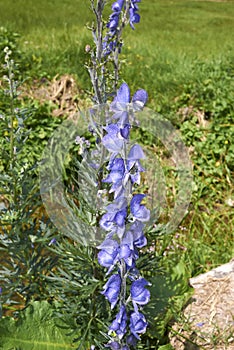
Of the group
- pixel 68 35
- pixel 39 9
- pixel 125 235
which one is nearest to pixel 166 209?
pixel 125 235

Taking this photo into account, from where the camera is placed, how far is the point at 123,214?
1547 millimetres

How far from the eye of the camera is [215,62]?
21.1 feet

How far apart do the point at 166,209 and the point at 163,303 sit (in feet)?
5.15

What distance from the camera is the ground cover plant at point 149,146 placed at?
7.73 feet

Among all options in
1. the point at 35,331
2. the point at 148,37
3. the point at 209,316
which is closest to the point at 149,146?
the point at 209,316

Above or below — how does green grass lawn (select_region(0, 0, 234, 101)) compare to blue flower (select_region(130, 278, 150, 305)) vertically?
below

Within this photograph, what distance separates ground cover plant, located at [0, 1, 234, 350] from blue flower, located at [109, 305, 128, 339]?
0.41 m

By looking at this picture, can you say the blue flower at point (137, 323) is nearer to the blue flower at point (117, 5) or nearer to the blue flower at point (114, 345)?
the blue flower at point (114, 345)

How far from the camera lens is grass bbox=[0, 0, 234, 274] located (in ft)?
13.3

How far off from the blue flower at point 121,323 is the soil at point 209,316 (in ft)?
2.69

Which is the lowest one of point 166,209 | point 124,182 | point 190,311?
point 166,209

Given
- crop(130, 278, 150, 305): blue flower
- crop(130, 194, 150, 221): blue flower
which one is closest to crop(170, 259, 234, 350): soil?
crop(130, 278, 150, 305): blue flower

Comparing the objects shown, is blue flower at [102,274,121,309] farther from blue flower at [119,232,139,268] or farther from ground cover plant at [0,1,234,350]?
ground cover plant at [0,1,234,350]

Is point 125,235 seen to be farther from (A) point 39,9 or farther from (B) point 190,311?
(A) point 39,9
